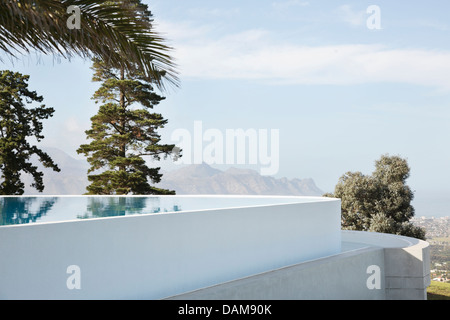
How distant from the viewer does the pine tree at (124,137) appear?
67.5 ft

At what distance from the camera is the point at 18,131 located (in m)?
19.5

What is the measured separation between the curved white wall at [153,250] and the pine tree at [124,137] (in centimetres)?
1416

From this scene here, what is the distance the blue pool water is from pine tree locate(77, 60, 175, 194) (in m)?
8.90

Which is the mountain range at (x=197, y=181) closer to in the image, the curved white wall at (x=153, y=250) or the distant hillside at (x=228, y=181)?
the distant hillside at (x=228, y=181)

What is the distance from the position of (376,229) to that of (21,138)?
14.6 meters

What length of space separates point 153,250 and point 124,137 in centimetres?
1613

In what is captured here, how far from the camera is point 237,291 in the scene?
227 inches

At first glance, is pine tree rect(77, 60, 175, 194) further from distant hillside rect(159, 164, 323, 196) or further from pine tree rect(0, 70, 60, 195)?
distant hillside rect(159, 164, 323, 196)

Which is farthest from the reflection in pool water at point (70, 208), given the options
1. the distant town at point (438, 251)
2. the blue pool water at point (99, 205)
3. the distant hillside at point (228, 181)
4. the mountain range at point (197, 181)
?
the distant hillside at point (228, 181)

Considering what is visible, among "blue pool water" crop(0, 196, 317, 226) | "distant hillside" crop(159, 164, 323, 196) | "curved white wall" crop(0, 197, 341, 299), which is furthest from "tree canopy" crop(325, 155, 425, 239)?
"curved white wall" crop(0, 197, 341, 299)

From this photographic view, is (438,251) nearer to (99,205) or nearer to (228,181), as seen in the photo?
(228,181)

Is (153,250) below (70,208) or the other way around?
below

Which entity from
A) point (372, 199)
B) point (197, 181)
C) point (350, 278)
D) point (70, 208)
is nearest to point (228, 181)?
point (197, 181)

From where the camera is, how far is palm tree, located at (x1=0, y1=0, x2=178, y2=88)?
4.40 metres
